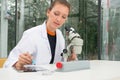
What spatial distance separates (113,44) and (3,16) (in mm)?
2906

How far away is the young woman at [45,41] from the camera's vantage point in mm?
1376

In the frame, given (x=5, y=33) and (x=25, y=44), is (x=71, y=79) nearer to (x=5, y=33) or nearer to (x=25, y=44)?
(x=25, y=44)

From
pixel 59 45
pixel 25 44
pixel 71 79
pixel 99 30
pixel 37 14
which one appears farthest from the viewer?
pixel 37 14

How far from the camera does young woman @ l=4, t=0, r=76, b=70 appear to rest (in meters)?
1.38

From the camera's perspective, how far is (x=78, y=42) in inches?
64.8

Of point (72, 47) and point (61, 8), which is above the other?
point (61, 8)

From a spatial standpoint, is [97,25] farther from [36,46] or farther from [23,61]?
[23,61]

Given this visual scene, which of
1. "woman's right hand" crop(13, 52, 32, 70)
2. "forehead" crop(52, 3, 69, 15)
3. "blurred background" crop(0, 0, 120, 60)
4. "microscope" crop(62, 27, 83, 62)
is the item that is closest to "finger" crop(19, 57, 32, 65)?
"woman's right hand" crop(13, 52, 32, 70)

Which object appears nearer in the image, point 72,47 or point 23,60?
point 23,60

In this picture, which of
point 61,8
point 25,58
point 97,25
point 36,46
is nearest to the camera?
point 25,58

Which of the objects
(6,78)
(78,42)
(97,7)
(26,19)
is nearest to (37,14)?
(26,19)

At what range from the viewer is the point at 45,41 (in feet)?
4.88

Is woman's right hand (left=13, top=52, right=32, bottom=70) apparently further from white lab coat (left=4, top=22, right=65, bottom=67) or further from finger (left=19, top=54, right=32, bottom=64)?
white lab coat (left=4, top=22, right=65, bottom=67)

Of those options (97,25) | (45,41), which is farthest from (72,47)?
(97,25)
